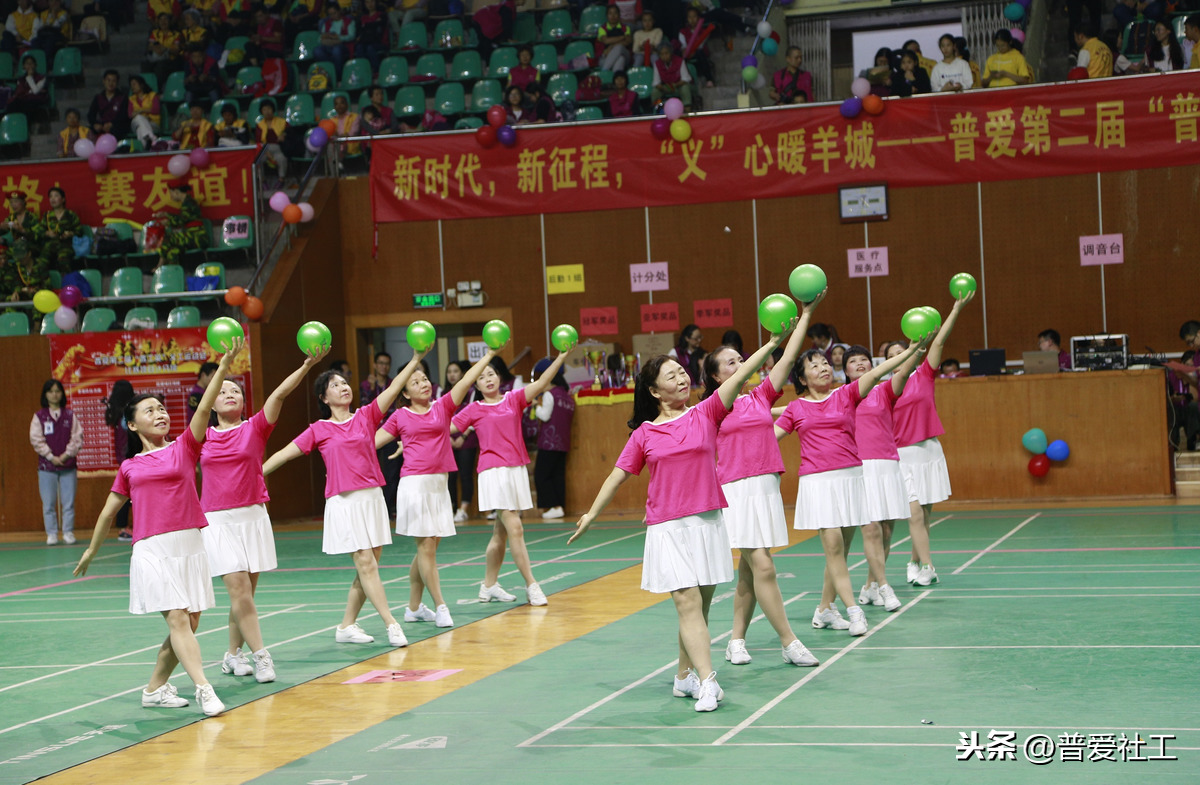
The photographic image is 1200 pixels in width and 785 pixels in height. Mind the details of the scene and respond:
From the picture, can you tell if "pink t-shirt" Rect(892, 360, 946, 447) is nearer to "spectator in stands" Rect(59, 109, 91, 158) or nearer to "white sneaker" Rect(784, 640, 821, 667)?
"white sneaker" Rect(784, 640, 821, 667)

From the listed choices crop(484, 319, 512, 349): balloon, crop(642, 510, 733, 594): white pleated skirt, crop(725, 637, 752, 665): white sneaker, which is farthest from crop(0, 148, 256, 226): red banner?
crop(642, 510, 733, 594): white pleated skirt

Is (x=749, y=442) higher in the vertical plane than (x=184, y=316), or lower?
lower

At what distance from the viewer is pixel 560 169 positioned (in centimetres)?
1908

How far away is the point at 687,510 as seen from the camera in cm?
654

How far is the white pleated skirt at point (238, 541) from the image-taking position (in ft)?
26.3

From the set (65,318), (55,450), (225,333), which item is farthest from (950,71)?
(55,450)

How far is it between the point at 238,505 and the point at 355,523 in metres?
1.05

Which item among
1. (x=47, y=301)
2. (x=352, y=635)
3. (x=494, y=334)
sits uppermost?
(x=47, y=301)

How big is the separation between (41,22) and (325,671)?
20260mm

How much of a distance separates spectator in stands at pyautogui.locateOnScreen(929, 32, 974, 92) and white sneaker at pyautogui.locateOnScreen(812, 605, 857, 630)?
11389 mm

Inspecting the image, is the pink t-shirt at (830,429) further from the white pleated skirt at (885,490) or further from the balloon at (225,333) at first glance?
the balloon at (225,333)

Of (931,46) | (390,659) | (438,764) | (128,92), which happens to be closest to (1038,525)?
(390,659)

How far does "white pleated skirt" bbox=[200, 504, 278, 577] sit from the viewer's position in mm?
8016

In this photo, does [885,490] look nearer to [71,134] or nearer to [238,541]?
[238,541]
